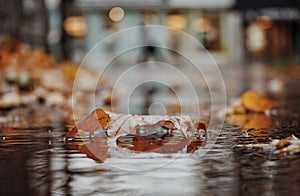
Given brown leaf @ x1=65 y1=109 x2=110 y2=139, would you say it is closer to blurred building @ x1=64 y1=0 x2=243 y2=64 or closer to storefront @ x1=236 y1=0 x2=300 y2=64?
storefront @ x1=236 y1=0 x2=300 y2=64

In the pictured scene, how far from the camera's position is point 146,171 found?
3166 mm

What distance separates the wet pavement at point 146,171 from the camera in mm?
2709

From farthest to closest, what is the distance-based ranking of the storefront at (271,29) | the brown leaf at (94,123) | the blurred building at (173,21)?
the blurred building at (173,21), the storefront at (271,29), the brown leaf at (94,123)

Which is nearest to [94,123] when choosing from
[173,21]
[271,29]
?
[173,21]

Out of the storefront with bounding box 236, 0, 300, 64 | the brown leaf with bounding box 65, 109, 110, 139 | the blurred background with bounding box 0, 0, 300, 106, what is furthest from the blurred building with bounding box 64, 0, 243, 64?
the brown leaf with bounding box 65, 109, 110, 139

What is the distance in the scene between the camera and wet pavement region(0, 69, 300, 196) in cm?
271

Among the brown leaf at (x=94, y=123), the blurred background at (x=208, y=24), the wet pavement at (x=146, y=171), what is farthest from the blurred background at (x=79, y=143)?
the blurred background at (x=208, y=24)

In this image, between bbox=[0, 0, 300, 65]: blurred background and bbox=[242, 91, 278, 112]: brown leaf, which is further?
bbox=[0, 0, 300, 65]: blurred background

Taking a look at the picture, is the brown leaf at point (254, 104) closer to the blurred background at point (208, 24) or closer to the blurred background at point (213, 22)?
the blurred background at point (213, 22)

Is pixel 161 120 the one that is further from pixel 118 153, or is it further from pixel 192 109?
pixel 192 109

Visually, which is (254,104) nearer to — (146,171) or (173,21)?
(146,171)

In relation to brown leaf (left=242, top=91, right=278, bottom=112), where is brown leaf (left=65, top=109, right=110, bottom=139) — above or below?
below

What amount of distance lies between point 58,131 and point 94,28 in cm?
Result: 3620

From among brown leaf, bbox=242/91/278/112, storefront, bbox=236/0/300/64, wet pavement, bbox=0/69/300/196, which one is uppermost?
storefront, bbox=236/0/300/64
